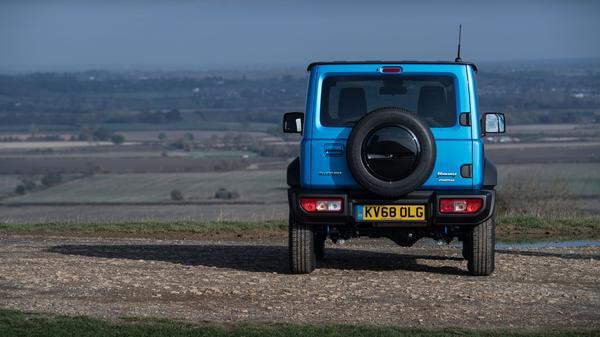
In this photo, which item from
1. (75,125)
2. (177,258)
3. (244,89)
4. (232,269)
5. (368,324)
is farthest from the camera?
(244,89)

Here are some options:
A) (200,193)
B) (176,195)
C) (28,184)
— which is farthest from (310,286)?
(28,184)

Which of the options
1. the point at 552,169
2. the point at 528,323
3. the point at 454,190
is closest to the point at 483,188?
the point at 454,190

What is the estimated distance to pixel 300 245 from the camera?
12336mm

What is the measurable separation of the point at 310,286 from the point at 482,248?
6.40 feet

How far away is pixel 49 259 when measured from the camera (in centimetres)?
1345

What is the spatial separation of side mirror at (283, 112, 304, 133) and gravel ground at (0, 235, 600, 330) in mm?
1570

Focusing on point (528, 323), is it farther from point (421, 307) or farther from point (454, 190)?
point (454, 190)

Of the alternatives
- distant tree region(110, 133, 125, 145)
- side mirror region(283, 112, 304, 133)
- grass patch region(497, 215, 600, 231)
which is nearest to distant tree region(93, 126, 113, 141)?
distant tree region(110, 133, 125, 145)

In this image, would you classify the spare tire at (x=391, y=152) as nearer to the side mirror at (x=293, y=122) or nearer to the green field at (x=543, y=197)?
the side mirror at (x=293, y=122)

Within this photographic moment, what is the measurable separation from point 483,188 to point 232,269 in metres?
2.89

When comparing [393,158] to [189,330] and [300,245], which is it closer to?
[300,245]

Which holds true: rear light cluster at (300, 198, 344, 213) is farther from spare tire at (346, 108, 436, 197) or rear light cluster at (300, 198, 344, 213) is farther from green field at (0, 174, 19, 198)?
green field at (0, 174, 19, 198)

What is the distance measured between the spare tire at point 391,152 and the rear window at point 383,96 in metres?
0.48

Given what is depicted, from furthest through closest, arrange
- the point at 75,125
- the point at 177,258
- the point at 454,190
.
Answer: the point at 75,125
the point at 177,258
the point at 454,190
